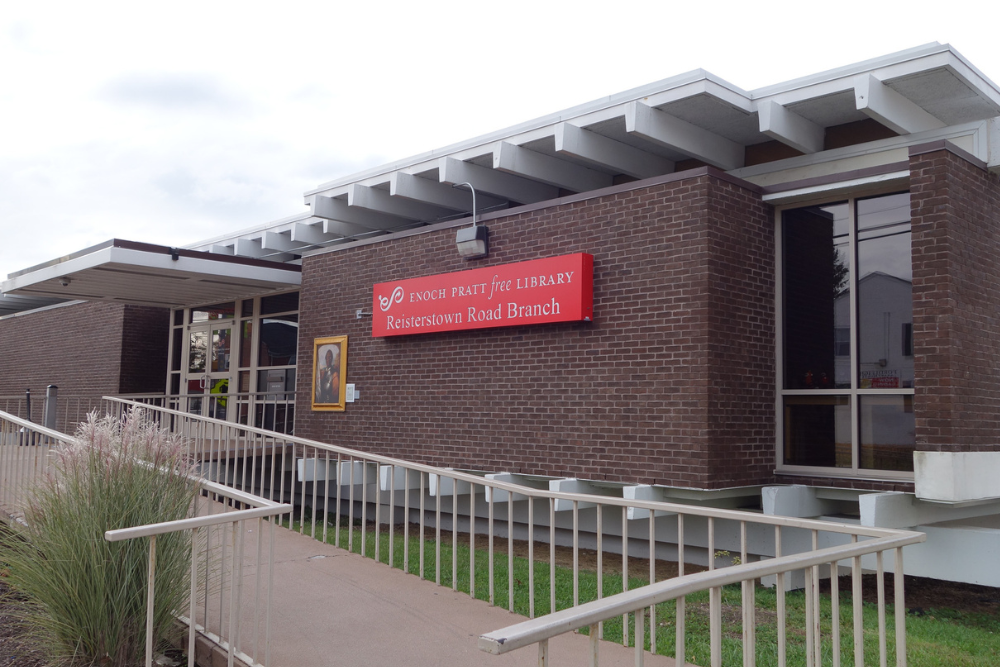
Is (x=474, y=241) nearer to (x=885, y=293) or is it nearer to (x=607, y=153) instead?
(x=607, y=153)

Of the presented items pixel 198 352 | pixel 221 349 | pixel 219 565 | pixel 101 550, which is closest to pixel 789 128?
pixel 219 565

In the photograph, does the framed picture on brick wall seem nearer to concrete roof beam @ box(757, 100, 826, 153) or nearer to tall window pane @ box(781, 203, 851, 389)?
tall window pane @ box(781, 203, 851, 389)

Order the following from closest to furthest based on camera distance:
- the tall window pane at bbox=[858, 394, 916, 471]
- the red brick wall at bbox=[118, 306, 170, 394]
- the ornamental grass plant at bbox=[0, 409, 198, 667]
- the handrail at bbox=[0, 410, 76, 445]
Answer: the ornamental grass plant at bbox=[0, 409, 198, 667], the handrail at bbox=[0, 410, 76, 445], the tall window pane at bbox=[858, 394, 916, 471], the red brick wall at bbox=[118, 306, 170, 394]

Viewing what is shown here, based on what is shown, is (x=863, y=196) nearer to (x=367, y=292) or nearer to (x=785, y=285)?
(x=785, y=285)

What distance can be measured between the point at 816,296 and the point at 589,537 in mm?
3870

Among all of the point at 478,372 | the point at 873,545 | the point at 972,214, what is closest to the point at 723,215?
the point at 972,214

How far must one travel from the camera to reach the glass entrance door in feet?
53.6

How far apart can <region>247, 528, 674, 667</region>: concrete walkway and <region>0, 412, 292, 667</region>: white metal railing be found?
0.65ft

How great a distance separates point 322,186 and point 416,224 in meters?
1.80

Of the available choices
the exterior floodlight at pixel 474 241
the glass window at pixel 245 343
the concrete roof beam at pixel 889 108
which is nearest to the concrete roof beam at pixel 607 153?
the exterior floodlight at pixel 474 241

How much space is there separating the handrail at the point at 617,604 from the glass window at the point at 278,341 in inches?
508

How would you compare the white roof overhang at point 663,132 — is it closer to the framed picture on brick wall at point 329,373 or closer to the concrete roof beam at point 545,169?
the concrete roof beam at point 545,169

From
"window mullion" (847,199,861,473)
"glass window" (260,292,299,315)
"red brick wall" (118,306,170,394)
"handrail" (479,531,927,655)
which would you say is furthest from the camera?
"red brick wall" (118,306,170,394)

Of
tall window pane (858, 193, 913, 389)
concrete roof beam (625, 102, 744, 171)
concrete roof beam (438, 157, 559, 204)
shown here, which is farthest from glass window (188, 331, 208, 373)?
tall window pane (858, 193, 913, 389)
